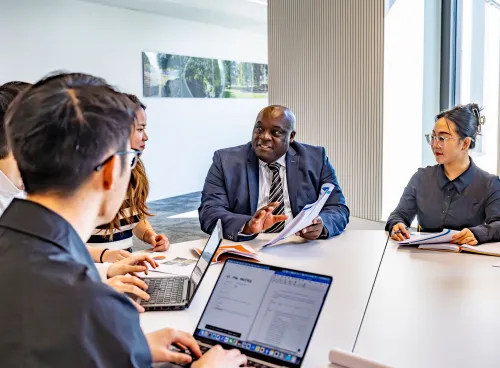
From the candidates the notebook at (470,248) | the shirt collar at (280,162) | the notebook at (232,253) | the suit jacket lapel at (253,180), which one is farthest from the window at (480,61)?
→ the notebook at (232,253)

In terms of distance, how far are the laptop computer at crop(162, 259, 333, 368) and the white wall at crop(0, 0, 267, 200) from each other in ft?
17.6

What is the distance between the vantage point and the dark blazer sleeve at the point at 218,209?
2598mm

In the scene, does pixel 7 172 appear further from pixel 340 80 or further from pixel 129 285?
pixel 340 80

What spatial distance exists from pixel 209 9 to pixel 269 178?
5347 mm

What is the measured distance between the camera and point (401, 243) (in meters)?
2.48

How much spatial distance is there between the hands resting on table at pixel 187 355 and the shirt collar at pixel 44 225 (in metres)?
0.36

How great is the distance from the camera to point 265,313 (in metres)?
1.29

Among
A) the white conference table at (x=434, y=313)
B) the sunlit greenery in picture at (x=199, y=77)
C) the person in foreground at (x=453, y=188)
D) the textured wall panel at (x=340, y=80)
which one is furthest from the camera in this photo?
the sunlit greenery in picture at (x=199, y=77)

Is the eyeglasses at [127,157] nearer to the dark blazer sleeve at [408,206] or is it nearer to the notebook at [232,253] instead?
the notebook at [232,253]

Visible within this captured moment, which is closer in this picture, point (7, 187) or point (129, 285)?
point (129, 285)

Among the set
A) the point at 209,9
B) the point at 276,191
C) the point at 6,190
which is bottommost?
the point at 276,191

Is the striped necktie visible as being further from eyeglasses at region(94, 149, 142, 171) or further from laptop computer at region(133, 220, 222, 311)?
eyeglasses at region(94, 149, 142, 171)

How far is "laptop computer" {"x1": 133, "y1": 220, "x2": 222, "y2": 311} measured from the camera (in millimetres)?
1705

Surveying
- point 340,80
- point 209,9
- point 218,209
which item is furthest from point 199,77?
point 218,209
